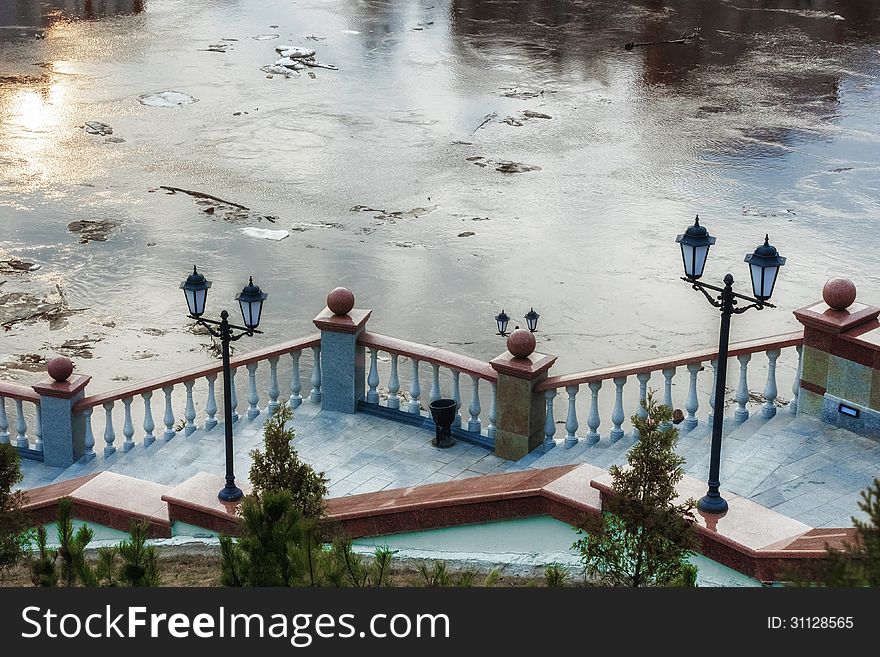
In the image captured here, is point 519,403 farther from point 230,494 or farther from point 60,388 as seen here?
point 60,388

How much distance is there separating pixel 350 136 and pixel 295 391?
14786 mm

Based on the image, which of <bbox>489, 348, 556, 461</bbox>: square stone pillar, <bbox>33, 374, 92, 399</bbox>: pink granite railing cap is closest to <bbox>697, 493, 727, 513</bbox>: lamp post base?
<bbox>489, 348, 556, 461</bbox>: square stone pillar

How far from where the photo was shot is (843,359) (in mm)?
10836

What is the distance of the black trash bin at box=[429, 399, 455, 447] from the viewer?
12102 mm

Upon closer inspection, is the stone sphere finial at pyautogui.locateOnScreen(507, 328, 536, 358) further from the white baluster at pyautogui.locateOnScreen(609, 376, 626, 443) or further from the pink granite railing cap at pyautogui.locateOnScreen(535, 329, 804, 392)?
the white baluster at pyautogui.locateOnScreen(609, 376, 626, 443)

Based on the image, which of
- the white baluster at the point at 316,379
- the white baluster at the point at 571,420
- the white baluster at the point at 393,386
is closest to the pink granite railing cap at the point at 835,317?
the white baluster at the point at 571,420

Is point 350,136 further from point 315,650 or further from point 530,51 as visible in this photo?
point 315,650

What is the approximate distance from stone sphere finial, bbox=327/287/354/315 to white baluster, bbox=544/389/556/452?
2.22 meters

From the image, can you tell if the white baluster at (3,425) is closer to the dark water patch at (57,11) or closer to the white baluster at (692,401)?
the white baluster at (692,401)

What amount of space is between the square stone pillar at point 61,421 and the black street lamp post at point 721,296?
6.24m

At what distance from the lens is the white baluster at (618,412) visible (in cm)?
1152

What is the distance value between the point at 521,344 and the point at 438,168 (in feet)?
44.6

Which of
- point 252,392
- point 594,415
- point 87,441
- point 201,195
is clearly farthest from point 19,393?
point 201,195

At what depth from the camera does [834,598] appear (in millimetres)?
4965
